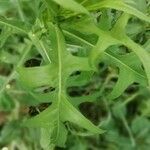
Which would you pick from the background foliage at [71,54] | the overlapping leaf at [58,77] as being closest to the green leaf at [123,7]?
the background foliage at [71,54]

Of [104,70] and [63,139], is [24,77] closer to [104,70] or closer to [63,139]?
[63,139]

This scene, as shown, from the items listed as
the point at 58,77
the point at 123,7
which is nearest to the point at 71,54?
the point at 58,77

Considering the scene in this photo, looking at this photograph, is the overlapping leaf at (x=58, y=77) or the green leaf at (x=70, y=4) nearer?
the green leaf at (x=70, y=4)

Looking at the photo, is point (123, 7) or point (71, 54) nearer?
point (123, 7)

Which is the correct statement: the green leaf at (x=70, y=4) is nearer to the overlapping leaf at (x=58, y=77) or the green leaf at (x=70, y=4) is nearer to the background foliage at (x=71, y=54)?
the background foliage at (x=71, y=54)

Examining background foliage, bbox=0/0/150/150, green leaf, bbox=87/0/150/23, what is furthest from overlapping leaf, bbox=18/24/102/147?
green leaf, bbox=87/0/150/23

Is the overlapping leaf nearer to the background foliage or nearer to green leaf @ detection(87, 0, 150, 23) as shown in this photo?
the background foliage

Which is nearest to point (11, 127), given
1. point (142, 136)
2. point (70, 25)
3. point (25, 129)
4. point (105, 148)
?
point (25, 129)

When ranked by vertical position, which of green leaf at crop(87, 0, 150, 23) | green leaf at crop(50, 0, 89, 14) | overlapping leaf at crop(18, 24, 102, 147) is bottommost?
overlapping leaf at crop(18, 24, 102, 147)

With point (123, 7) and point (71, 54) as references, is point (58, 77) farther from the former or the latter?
point (123, 7)

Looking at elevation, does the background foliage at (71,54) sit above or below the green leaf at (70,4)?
below

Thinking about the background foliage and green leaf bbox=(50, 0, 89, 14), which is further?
the background foliage
